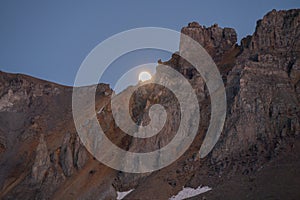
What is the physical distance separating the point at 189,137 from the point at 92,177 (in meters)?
21.7

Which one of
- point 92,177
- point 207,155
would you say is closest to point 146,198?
point 207,155

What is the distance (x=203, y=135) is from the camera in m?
104

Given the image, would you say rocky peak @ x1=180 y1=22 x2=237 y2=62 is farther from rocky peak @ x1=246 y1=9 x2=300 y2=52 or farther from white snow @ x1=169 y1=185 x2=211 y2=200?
white snow @ x1=169 y1=185 x2=211 y2=200

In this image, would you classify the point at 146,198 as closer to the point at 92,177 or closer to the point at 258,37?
the point at 92,177

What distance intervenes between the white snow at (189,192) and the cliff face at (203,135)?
135cm

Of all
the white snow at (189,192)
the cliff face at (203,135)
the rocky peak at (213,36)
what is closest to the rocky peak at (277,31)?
the cliff face at (203,135)

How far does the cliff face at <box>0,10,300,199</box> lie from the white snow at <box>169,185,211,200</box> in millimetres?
1352

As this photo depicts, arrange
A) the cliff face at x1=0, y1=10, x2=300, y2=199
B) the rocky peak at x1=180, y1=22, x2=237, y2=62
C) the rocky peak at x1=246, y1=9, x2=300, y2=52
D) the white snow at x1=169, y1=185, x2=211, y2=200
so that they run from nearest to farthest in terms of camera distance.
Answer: the white snow at x1=169, y1=185, x2=211, y2=200 < the cliff face at x1=0, y1=10, x2=300, y2=199 < the rocky peak at x1=246, y1=9, x2=300, y2=52 < the rocky peak at x1=180, y1=22, x2=237, y2=62

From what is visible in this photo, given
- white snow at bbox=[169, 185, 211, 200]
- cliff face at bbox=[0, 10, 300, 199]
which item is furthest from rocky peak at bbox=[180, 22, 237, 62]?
white snow at bbox=[169, 185, 211, 200]

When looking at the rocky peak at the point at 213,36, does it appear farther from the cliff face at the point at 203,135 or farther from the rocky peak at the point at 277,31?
the rocky peak at the point at 277,31

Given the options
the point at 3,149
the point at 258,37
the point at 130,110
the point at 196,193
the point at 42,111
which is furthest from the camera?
the point at 42,111

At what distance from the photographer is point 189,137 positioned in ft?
348

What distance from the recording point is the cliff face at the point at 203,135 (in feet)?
308

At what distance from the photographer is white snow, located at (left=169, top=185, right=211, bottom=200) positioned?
294 feet
